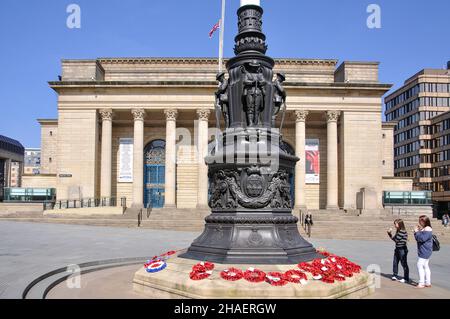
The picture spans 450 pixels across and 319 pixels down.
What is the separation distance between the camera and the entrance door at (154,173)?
161ft

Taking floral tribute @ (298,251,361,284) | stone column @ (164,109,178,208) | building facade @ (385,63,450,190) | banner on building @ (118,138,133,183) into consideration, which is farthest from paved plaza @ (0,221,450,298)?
→ building facade @ (385,63,450,190)

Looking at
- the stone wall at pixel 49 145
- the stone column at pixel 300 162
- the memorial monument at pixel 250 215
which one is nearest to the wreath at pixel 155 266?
the memorial monument at pixel 250 215

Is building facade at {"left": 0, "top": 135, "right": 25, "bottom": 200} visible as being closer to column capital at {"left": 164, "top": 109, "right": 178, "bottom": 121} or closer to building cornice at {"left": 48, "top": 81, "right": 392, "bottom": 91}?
building cornice at {"left": 48, "top": 81, "right": 392, "bottom": 91}

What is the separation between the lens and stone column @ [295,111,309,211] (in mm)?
43875

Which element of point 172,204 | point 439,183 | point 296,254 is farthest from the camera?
point 439,183

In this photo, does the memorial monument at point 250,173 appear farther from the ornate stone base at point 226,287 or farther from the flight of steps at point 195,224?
the flight of steps at point 195,224

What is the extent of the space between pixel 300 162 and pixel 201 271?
124ft

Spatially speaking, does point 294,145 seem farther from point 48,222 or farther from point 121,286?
point 121,286

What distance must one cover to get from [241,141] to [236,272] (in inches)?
103

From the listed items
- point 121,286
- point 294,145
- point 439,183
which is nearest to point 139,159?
point 294,145

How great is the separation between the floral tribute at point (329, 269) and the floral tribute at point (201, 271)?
62.5 inches

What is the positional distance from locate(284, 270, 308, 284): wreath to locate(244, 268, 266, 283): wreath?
378 millimetres

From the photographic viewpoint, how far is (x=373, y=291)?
8.52 metres

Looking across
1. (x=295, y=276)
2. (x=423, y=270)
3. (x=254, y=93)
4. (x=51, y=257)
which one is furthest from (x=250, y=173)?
(x=51, y=257)
